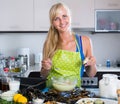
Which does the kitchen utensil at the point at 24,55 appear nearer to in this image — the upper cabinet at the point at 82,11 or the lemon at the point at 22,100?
the upper cabinet at the point at 82,11

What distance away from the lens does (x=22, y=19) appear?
3182mm

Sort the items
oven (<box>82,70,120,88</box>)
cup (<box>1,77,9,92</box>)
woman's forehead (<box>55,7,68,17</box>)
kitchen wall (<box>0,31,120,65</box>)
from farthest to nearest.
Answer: kitchen wall (<box>0,31,120,65</box>), oven (<box>82,70,120,88</box>), woman's forehead (<box>55,7,68,17</box>), cup (<box>1,77,9,92</box>)

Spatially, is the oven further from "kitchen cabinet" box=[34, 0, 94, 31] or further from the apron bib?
the apron bib

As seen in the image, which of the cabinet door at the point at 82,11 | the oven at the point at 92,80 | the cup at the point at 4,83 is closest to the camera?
the cup at the point at 4,83

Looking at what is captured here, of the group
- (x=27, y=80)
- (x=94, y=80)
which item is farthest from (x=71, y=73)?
(x=94, y=80)

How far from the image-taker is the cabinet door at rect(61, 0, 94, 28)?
317cm

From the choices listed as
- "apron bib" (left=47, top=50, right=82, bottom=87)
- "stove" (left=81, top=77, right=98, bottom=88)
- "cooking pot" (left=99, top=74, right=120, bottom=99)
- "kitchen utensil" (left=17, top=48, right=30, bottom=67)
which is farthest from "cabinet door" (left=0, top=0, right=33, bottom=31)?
"cooking pot" (left=99, top=74, right=120, bottom=99)

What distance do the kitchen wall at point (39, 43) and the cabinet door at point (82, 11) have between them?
0.34m

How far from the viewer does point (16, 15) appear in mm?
3182

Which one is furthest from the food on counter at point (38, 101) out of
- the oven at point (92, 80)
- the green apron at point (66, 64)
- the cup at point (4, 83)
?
the oven at point (92, 80)

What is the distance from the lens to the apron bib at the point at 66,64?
1899 mm

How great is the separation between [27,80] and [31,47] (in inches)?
74.3

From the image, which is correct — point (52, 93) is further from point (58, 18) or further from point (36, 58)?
point (36, 58)

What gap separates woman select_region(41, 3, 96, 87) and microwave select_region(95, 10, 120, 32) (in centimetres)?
129
